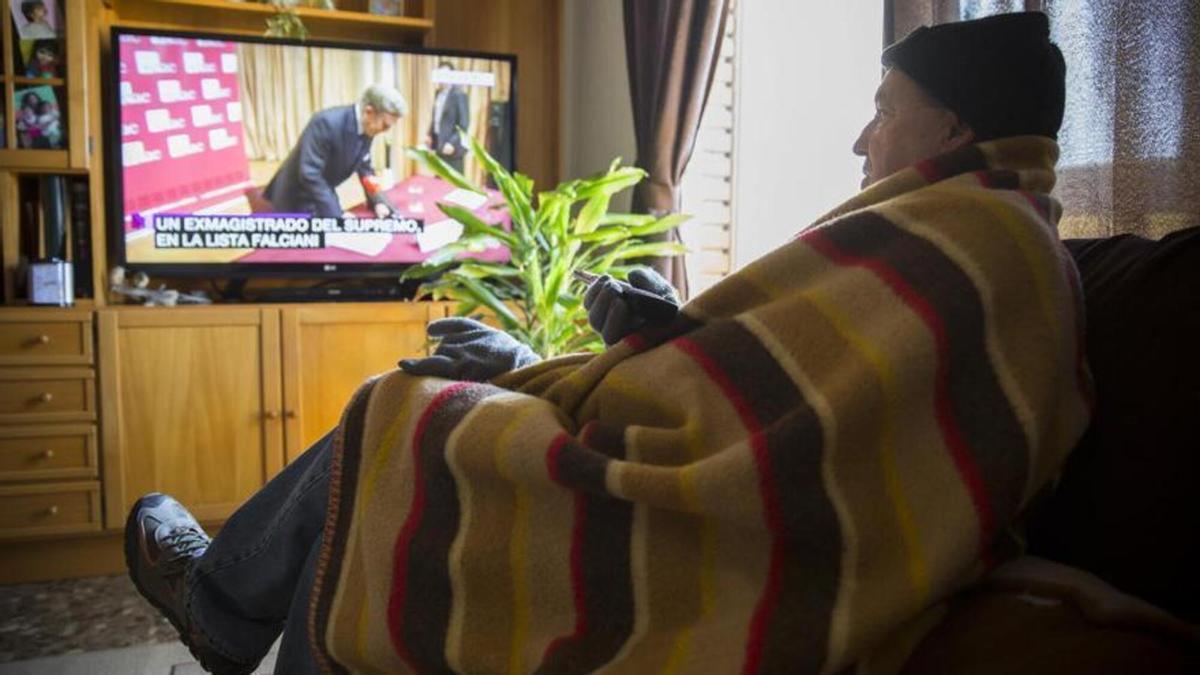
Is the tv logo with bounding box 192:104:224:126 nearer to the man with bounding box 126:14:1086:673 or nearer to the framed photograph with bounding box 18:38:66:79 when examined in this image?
the framed photograph with bounding box 18:38:66:79

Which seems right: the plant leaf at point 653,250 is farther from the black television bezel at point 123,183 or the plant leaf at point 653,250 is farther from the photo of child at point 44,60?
the photo of child at point 44,60

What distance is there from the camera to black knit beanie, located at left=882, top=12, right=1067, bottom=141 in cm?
105

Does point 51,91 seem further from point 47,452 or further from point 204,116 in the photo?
point 47,452

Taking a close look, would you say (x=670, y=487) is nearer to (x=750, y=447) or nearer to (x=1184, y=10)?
(x=750, y=447)

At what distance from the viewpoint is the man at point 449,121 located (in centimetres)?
297

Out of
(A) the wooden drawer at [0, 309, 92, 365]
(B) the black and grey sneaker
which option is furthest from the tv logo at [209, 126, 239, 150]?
(B) the black and grey sneaker

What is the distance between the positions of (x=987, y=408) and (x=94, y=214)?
263 centimetres

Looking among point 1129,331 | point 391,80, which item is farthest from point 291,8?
point 1129,331

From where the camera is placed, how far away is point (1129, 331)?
0.87 m

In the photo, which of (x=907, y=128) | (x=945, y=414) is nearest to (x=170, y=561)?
(x=945, y=414)

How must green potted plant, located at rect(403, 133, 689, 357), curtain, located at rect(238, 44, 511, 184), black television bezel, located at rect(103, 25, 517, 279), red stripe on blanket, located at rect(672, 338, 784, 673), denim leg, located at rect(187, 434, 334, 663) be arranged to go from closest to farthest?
red stripe on blanket, located at rect(672, 338, 784, 673) < denim leg, located at rect(187, 434, 334, 663) < green potted plant, located at rect(403, 133, 689, 357) < black television bezel, located at rect(103, 25, 517, 279) < curtain, located at rect(238, 44, 511, 184)

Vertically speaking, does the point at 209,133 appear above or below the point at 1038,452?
above

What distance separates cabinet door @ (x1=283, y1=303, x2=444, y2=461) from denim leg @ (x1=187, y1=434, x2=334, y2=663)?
62.6 inches

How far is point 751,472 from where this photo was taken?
0.76 metres
